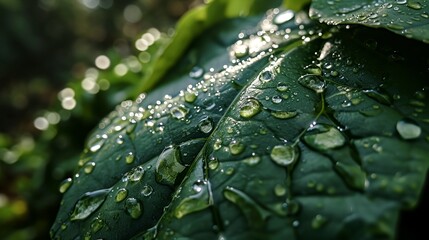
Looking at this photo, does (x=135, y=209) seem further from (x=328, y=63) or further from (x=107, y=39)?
(x=107, y=39)

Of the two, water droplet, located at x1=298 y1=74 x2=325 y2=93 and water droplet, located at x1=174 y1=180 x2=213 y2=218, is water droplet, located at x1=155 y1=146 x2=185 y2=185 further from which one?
water droplet, located at x1=298 y1=74 x2=325 y2=93

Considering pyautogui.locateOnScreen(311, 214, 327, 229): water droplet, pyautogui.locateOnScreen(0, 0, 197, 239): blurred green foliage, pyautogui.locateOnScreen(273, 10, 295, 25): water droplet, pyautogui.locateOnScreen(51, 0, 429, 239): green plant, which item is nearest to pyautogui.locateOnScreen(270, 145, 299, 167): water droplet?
pyautogui.locateOnScreen(51, 0, 429, 239): green plant

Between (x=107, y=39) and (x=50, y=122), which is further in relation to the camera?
(x=107, y=39)

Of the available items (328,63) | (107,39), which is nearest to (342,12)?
(328,63)

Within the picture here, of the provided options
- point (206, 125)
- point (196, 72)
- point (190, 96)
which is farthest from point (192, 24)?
point (206, 125)

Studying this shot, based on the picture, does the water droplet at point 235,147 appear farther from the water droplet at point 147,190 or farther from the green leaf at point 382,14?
the green leaf at point 382,14

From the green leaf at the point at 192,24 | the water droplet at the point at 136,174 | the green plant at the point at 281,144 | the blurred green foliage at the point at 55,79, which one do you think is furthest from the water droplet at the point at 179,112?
the blurred green foliage at the point at 55,79
